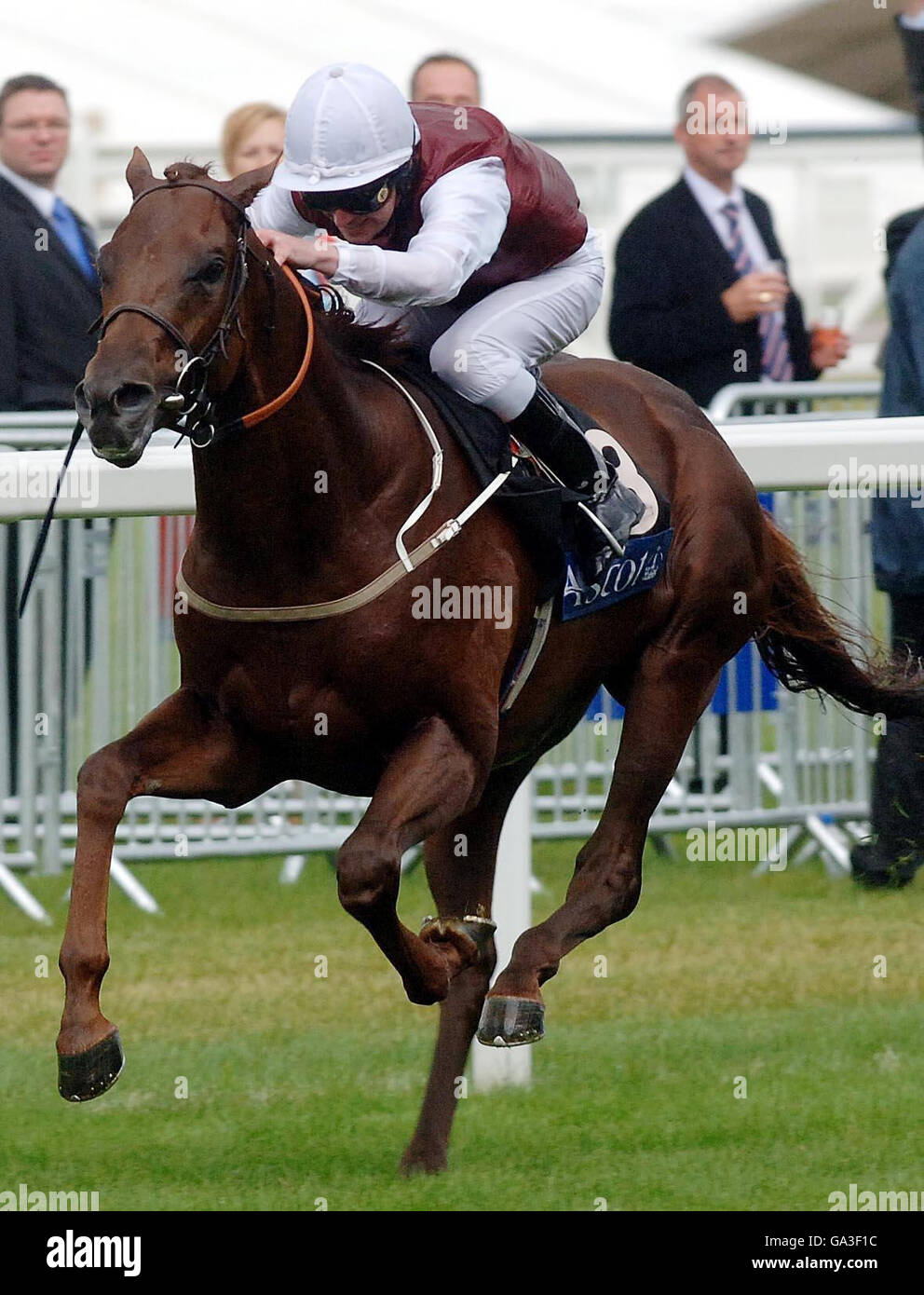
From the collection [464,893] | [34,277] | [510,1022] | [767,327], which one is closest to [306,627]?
[510,1022]

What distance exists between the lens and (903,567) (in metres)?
6.77

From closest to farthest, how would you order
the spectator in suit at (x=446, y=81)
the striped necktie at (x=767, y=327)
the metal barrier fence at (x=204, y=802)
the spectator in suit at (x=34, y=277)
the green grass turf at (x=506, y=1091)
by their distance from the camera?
the green grass turf at (x=506, y=1091)
the spectator in suit at (x=34, y=277)
the metal barrier fence at (x=204, y=802)
the spectator in suit at (x=446, y=81)
the striped necktie at (x=767, y=327)

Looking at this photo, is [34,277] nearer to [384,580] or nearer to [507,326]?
[507,326]

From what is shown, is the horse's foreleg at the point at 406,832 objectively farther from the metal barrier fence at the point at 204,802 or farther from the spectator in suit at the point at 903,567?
the metal barrier fence at the point at 204,802

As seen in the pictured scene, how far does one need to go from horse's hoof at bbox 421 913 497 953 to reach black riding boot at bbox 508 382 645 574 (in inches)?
30.7

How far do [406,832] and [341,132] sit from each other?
4.10 ft

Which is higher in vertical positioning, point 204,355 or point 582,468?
point 204,355

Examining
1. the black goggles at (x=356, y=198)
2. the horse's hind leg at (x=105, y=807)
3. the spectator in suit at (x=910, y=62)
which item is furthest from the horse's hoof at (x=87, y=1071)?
the spectator in suit at (x=910, y=62)

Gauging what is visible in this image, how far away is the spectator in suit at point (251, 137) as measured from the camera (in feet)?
23.9

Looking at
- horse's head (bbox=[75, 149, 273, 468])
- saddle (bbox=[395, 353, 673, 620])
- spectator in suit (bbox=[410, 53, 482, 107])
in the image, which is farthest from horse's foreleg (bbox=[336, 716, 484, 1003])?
spectator in suit (bbox=[410, 53, 482, 107])

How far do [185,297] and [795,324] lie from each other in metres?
4.54

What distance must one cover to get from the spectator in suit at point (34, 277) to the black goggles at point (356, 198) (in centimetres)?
305

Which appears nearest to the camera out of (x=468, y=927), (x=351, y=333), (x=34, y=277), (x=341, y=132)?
(x=341, y=132)
